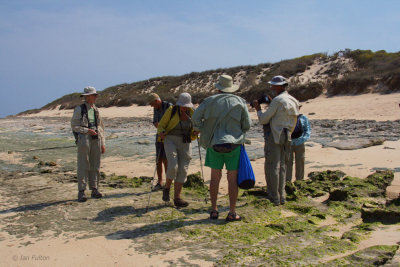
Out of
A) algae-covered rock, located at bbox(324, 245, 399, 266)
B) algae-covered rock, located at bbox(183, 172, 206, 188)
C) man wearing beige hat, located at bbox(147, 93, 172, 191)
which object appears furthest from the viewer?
algae-covered rock, located at bbox(183, 172, 206, 188)

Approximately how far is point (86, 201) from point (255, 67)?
107 ft

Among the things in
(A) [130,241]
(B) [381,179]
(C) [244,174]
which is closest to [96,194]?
(A) [130,241]

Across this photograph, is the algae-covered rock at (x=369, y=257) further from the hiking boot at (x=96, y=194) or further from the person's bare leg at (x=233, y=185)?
the hiking boot at (x=96, y=194)

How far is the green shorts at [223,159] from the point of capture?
173 inches

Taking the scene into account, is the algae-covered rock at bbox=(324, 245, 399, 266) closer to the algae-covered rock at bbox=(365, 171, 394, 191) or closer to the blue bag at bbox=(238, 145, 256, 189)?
the blue bag at bbox=(238, 145, 256, 189)

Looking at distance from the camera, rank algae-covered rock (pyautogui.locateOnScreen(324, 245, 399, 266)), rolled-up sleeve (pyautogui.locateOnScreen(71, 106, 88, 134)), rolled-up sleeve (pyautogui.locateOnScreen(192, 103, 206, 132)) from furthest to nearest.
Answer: rolled-up sleeve (pyautogui.locateOnScreen(71, 106, 88, 134)) → rolled-up sleeve (pyautogui.locateOnScreen(192, 103, 206, 132)) → algae-covered rock (pyautogui.locateOnScreen(324, 245, 399, 266))

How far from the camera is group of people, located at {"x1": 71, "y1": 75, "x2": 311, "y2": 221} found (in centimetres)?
441

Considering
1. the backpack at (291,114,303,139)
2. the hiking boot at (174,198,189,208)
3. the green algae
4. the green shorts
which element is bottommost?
the green algae

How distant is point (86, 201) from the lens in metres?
5.70

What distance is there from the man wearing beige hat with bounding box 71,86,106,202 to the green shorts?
2144 mm

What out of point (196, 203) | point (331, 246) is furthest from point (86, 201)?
point (331, 246)

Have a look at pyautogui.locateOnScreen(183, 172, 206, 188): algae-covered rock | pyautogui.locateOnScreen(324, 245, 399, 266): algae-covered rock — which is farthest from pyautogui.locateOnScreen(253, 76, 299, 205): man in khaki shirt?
pyautogui.locateOnScreen(324, 245, 399, 266): algae-covered rock

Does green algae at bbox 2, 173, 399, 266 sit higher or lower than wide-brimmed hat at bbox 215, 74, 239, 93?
lower

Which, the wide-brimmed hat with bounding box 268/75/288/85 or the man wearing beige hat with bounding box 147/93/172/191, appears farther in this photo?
the man wearing beige hat with bounding box 147/93/172/191
